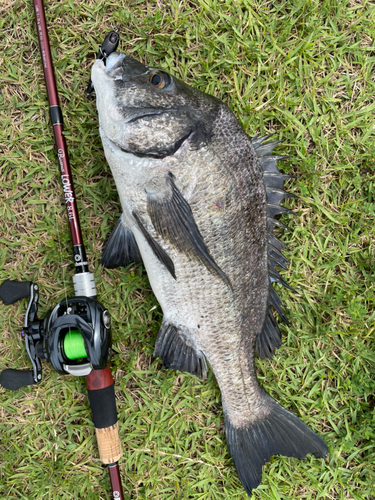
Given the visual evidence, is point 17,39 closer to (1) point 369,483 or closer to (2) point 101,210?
(2) point 101,210

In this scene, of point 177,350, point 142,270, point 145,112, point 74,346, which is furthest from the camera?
point 142,270

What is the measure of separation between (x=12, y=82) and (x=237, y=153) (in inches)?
57.2

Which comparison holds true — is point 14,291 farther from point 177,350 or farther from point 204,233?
point 204,233

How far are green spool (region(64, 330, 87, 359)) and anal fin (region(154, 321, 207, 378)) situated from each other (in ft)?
1.31

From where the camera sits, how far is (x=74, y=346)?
1762mm

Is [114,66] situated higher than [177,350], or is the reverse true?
[114,66]

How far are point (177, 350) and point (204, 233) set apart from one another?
0.71m

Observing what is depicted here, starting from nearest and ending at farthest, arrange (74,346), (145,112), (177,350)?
1. (145,112)
2. (74,346)
3. (177,350)

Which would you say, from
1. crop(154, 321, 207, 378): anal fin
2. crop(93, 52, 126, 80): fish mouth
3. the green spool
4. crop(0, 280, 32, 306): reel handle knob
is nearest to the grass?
crop(0, 280, 32, 306): reel handle knob

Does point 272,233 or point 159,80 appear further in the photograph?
point 272,233

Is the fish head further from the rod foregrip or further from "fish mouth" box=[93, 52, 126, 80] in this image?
the rod foregrip

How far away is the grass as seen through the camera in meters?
2.01

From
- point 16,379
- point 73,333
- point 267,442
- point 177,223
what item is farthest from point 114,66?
point 267,442

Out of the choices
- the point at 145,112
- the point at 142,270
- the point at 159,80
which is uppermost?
the point at 159,80
